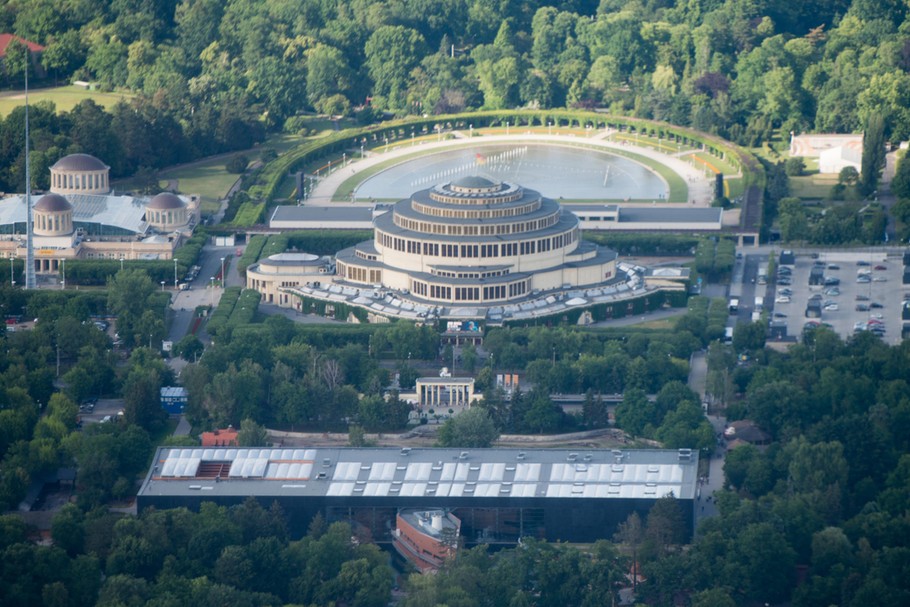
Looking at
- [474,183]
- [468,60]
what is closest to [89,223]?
[474,183]

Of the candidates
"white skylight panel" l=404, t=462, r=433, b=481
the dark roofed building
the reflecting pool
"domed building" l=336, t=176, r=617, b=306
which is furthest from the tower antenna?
"white skylight panel" l=404, t=462, r=433, b=481

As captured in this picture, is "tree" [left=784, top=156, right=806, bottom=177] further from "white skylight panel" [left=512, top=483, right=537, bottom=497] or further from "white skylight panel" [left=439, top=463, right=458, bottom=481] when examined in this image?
"white skylight panel" [left=512, top=483, right=537, bottom=497]

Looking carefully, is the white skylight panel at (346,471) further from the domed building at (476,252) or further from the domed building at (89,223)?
the domed building at (89,223)

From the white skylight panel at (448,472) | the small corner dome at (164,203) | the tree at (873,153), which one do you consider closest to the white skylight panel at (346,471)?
the white skylight panel at (448,472)

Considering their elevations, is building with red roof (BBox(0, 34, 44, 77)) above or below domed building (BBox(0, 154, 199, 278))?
above

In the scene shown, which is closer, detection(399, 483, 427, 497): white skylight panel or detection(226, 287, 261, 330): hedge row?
detection(399, 483, 427, 497): white skylight panel

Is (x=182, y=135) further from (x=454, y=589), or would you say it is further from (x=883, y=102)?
(x=454, y=589)

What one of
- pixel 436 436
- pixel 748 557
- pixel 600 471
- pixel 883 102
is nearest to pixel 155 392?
pixel 436 436
